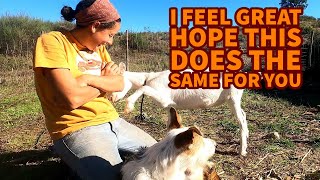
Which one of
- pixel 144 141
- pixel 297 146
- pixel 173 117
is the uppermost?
pixel 173 117

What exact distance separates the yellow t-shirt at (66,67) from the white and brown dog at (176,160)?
30.8 inches

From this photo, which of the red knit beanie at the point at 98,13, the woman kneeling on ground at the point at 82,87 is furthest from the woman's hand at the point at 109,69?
the red knit beanie at the point at 98,13

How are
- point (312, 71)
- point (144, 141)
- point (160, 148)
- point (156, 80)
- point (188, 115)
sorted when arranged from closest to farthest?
1. point (160, 148)
2. point (144, 141)
3. point (156, 80)
4. point (188, 115)
5. point (312, 71)

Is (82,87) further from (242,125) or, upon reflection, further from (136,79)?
(242,125)

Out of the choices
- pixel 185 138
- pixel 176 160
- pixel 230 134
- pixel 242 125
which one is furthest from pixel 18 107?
pixel 185 138

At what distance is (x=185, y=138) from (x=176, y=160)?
0.64 ft

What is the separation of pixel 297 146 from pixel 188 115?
2157mm

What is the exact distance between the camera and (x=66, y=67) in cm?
272

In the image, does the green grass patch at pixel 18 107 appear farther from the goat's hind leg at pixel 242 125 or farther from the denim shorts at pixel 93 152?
the denim shorts at pixel 93 152

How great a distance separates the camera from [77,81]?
2.79 meters

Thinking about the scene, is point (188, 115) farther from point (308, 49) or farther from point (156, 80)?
point (308, 49)

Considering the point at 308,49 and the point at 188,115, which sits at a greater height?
the point at 308,49

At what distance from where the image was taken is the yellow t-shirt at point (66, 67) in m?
Result: 2.74

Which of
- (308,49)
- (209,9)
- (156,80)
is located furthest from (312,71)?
(156,80)
